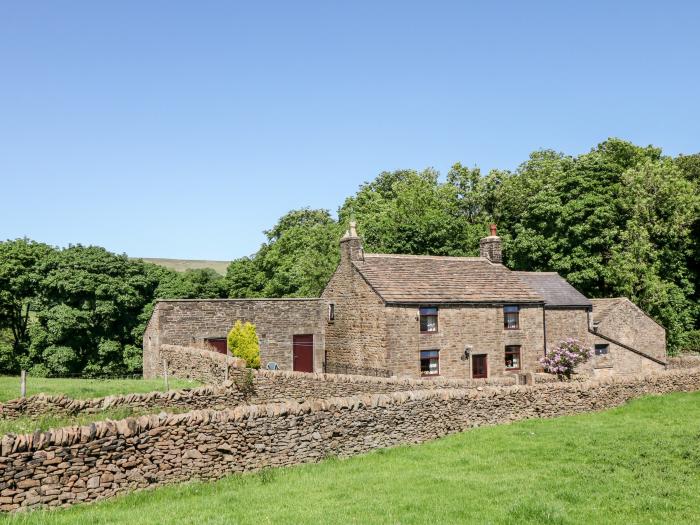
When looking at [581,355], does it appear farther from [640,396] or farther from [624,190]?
[624,190]

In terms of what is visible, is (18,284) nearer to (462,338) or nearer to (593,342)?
(462,338)

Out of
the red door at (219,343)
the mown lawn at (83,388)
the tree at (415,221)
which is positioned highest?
the tree at (415,221)

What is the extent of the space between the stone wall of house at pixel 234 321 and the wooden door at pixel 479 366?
32.5 feet

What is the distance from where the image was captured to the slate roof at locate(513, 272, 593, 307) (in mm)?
35156

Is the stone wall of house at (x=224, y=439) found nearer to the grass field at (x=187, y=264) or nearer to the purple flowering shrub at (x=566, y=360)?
the purple flowering shrub at (x=566, y=360)

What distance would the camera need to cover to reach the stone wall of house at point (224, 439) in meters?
10.4

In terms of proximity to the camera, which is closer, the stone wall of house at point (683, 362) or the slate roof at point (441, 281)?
the slate roof at point (441, 281)

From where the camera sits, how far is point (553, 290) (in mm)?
36250

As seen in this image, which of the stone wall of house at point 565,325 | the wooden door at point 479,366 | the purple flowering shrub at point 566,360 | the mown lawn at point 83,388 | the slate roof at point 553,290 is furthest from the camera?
the slate roof at point 553,290

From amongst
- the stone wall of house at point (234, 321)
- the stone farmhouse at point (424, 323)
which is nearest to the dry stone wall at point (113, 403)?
the stone farmhouse at point (424, 323)

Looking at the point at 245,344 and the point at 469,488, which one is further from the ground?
the point at 245,344

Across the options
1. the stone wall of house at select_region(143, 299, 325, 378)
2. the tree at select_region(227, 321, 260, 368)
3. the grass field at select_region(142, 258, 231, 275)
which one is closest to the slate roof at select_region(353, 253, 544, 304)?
the stone wall of house at select_region(143, 299, 325, 378)

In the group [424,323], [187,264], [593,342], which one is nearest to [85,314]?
[424,323]

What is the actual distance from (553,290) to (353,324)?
13592 mm
